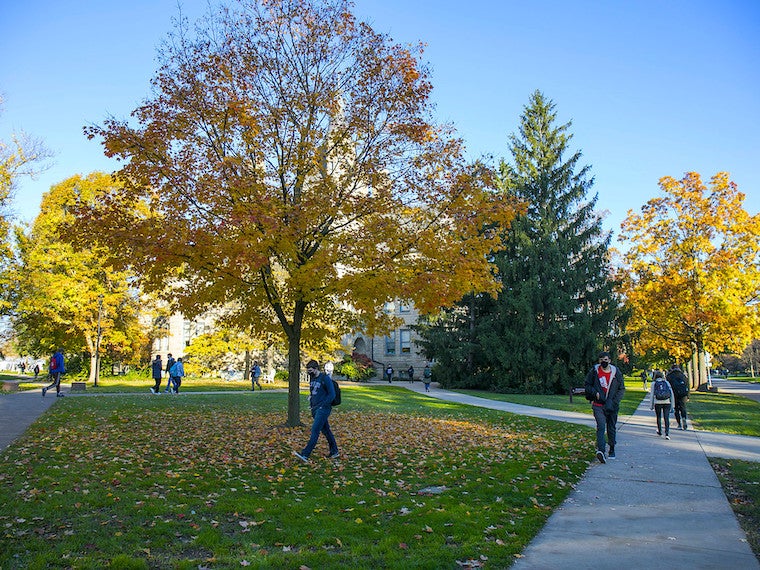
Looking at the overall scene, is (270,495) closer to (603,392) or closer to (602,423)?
(602,423)

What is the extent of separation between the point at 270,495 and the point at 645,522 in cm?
435

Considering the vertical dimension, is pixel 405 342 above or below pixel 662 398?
above

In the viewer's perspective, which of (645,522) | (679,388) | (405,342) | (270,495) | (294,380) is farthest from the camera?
(405,342)

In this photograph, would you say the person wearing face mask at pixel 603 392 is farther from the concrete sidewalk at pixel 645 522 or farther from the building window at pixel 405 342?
the building window at pixel 405 342

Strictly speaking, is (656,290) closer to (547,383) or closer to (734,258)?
(734,258)

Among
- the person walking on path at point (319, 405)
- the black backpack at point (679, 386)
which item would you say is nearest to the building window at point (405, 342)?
the black backpack at point (679, 386)

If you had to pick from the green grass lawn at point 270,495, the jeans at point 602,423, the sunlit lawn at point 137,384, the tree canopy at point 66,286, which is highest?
the tree canopy at point 66,286

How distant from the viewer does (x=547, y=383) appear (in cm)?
3259

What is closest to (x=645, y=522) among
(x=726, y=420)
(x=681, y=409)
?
(x=681, y=409)

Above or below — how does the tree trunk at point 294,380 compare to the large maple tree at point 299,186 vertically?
below

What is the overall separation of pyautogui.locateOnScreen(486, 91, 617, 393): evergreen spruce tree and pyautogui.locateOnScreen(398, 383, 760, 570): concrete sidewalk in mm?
22268

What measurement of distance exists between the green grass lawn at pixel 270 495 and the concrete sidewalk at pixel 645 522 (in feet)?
1.02

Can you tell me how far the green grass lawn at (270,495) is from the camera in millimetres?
5035

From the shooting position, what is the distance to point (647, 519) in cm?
609
